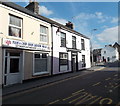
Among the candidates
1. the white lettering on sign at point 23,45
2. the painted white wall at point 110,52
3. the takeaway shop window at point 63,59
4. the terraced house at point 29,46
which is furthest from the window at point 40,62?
the painted white wall at point 110,52

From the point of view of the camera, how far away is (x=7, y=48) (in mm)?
8773

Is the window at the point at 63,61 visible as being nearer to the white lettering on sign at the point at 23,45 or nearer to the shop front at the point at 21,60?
the shop front at the point at 21,60

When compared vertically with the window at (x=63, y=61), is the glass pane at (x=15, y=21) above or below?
above

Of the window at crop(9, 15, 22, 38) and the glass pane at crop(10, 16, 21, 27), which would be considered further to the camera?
the glass pane at crop(10, 16, 21, 27)

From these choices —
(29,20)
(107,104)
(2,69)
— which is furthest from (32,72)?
(107,104)

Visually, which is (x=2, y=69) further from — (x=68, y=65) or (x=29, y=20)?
(x=68, y=65)

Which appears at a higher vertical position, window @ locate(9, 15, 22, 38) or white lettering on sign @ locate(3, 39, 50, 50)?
window @ locate(9, 15, 22, 38)

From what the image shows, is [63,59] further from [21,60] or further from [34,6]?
[34,6]

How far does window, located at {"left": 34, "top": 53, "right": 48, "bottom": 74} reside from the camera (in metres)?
11.3

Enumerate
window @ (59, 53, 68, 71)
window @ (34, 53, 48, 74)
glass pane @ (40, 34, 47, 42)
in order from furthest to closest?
window @ (59, 53, 68, 71), glass pane @ (40, 34, 47, 42), window @ (34, 53, 48, 74)

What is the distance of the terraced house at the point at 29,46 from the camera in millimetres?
8859

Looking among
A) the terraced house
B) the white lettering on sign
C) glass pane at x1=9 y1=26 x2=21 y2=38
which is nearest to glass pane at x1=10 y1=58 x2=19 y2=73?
the terraced house

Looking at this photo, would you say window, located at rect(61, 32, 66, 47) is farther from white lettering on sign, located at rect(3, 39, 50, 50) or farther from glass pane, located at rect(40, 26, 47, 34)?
white lettering on sign, located at rect(3, 39, 50, 50)

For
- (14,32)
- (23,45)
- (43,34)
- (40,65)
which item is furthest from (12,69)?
(43,34)
